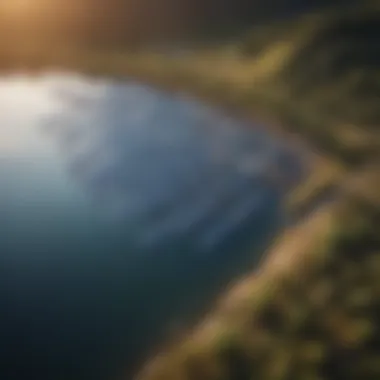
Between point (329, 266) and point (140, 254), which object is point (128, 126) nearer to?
point (140, 254)

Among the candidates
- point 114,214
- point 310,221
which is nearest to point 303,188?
point 310,221

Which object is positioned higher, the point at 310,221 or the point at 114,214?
the point at 114,214

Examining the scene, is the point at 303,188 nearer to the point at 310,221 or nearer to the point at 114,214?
the point at 310,221

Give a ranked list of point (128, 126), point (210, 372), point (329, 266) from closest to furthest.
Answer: point (210, 372) → point (329, 266) → point (128, 126)

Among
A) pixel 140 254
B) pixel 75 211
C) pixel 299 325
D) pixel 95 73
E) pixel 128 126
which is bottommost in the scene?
pixel 299 325

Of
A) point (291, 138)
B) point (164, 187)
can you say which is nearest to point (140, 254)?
point (164, 187)
